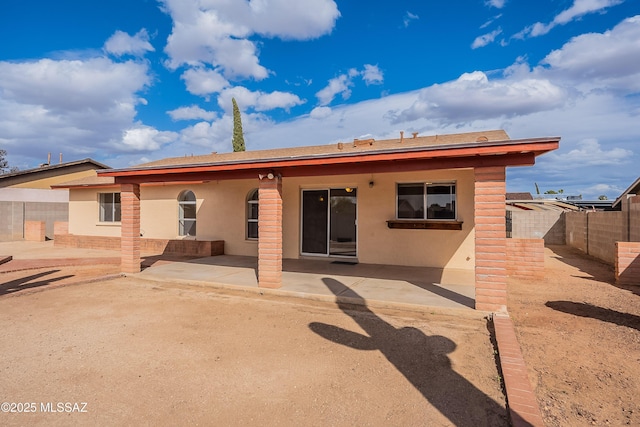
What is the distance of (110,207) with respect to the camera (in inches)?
596

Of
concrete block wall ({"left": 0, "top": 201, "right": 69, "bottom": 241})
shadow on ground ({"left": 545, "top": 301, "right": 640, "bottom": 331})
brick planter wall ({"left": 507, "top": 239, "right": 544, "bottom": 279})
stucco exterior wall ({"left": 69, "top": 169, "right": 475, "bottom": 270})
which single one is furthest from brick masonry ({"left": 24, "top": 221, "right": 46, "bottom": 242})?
→ shadow on ground ({"left": 545, "top": 301, "right": 640, "bottom": 331})

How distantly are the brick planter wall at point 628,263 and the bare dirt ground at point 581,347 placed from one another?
1.12 feet

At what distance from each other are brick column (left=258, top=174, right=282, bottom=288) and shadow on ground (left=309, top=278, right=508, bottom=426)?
71.9 inches

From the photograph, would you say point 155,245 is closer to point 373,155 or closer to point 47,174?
point 373,155

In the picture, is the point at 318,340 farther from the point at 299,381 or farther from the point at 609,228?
the point at 609,228

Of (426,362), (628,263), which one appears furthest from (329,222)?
(628,263)

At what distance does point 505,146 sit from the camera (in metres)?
5.08

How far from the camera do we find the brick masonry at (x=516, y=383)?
2736mm

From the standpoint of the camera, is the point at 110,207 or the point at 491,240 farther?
the point at 110,207

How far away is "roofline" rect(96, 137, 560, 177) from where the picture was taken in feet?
16.5

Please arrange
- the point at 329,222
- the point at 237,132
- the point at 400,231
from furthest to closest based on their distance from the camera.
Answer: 1. the point at 237,132
2. the point at 329,222
3. the point at 400,231

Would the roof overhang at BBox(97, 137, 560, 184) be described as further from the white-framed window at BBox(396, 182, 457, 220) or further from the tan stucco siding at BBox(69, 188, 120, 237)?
the tan stucco siding at BBox(69, 188, 120, 237)

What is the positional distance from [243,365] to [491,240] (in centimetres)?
401

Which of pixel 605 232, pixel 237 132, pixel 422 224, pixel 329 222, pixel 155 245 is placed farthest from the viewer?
pixel 237 132
